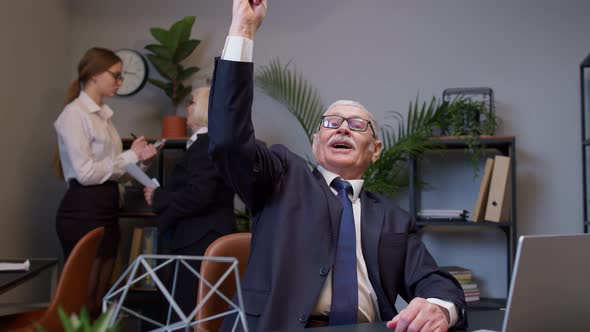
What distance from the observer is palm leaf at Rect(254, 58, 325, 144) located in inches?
165

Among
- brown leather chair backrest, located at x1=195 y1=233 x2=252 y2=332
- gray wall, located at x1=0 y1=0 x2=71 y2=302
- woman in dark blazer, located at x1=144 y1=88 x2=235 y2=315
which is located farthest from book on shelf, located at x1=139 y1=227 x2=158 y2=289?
brown leather chair backrest, located at x1=195 y1=233 x2=252 y2=332

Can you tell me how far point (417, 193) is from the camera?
4066mm

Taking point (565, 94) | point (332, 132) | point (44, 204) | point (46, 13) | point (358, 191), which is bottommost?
point (44, 204)

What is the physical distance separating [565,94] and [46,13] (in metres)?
3.48

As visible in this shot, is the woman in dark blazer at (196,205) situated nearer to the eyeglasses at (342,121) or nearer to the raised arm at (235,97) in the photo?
the eyeglasses at (342,121)

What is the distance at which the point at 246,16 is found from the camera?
138 centimetres

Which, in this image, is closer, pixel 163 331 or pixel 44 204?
pixel 163 331

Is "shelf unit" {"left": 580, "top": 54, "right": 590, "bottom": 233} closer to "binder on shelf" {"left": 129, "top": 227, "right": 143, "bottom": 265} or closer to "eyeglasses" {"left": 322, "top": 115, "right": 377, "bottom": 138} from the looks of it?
"eyeglasses" {"left": 322, "top": 115, "right": 377, "bottom": 138}

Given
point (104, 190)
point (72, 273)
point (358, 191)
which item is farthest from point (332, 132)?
point (104, 190)

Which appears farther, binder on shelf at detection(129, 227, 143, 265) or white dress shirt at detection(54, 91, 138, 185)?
binder on shelf at detection(129, 227, 143, 265)

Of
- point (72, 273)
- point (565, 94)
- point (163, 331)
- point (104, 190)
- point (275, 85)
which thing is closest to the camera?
point (163, 331)

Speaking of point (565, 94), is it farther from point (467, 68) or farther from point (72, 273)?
point (72, 273)

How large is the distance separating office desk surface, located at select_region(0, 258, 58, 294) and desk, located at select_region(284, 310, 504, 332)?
4.00 feet

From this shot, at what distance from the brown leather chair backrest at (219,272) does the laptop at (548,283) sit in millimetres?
866
